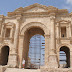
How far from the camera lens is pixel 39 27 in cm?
1920

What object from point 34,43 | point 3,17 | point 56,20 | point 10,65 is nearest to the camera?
point 10,65

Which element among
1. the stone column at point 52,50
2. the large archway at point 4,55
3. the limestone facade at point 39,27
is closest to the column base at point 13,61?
the limestone facade at point 39,27

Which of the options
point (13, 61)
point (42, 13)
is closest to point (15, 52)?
point (13, 61)

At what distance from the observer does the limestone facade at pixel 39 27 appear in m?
17.5

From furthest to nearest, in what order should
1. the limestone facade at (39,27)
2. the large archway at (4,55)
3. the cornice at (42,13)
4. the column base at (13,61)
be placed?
the large archway at (4,55) → the cornice at (42,13) → the limestone facade at (39,27) → the column base at (13,61)

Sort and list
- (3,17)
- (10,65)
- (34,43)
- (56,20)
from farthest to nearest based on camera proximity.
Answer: (34,43), (3,17), (56,20), (10,65)

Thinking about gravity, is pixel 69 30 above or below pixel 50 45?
above

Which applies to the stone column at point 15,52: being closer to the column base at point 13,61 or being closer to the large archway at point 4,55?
the column base at point 13,61

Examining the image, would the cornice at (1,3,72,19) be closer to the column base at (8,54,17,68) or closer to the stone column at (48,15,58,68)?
the stone column at (48,15,58,68)

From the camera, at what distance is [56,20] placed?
18.7 metres

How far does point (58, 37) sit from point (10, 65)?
25.7 feet

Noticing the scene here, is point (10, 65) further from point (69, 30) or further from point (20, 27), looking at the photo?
point (69, 30)

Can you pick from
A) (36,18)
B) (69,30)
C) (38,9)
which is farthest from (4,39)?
(69,30)

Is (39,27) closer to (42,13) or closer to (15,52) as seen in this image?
(42,13)
